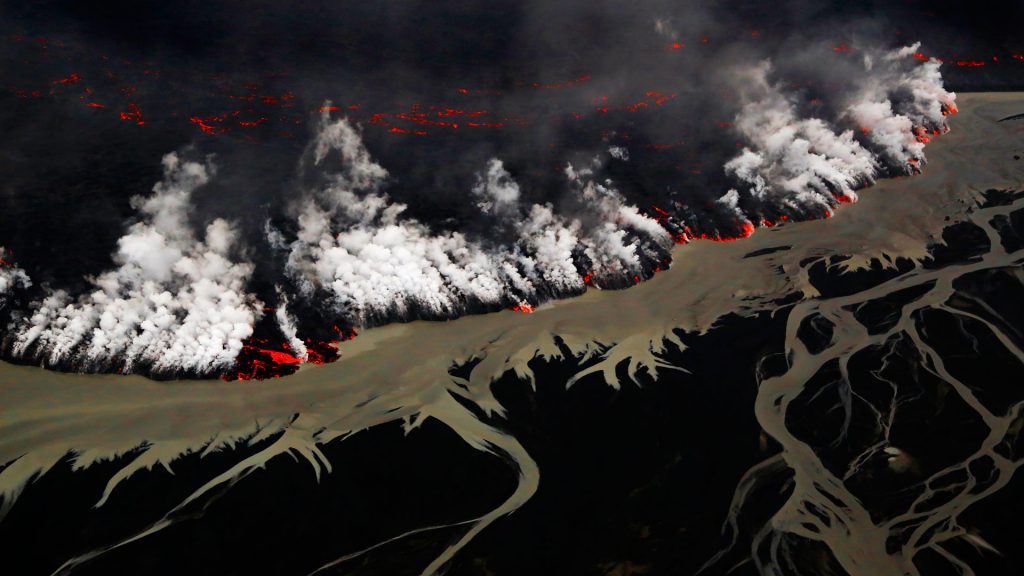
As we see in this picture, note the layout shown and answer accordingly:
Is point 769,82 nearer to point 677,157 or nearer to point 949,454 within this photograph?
point 677,157

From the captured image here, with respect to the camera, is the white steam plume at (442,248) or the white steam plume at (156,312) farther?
the white steam plume at (442,248)

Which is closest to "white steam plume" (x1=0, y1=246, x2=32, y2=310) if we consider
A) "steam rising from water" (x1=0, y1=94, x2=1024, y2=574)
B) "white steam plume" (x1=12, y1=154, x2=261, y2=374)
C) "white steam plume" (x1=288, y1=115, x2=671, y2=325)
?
"white steam plume" (x1=12, y1=154, x2=261, y2=374)

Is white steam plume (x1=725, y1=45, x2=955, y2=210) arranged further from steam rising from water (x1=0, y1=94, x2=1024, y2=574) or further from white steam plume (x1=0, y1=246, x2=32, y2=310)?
white steam plume (x1=0, y1=246, x2=32, y2=310)

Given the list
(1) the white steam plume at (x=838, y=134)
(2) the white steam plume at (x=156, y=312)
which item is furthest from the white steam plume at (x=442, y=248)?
(1) the white steam plume at (x=838, y=134)

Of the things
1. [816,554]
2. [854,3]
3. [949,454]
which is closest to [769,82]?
[854,3]

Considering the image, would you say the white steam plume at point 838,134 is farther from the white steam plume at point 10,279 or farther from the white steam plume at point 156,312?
the white steam plume at point 10,279

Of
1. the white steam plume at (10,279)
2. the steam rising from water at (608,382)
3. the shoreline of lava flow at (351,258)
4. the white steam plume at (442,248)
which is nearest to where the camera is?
the steam rising from water at (608,382)

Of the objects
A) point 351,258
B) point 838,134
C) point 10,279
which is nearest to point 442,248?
point 351,258

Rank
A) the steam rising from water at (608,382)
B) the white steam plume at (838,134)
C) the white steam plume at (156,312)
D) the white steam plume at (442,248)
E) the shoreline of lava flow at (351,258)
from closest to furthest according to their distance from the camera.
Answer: the steam rising from water at (608,382), the white steam plume at (156,312), the shoreline of lava flow at (351,258), the white steam plume at (442,248), the white steam plume at (838,134)
